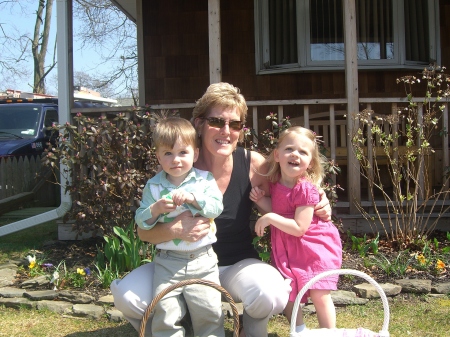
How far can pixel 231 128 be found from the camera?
9.84ft

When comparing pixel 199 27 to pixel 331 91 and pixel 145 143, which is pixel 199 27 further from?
pixel 145 143

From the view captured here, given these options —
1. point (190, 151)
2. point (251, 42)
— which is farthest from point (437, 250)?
point (251, 42)

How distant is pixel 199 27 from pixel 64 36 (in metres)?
2.53

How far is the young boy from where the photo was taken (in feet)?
Answer: 8.95

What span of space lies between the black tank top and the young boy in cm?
23

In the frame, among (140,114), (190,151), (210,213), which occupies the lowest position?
(210,213)

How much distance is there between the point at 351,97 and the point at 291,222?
286 cm

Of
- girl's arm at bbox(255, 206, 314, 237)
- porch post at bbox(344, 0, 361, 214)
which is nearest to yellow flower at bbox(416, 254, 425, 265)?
porch post at bbox(344, 0, 361, 214)

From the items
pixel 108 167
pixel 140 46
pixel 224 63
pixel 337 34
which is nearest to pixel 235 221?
pixel 108 167

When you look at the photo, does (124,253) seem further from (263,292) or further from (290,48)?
(290,48)

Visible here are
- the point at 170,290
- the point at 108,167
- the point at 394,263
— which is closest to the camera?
the point at 170,290

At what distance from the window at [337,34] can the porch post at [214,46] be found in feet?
6.84

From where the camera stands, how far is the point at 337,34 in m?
7.42

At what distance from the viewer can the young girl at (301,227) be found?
2.80m
